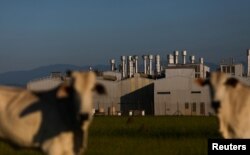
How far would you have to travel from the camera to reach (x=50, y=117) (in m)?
10.8

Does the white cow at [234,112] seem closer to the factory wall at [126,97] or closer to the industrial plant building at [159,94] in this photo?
the industrial plant building at [159,94]

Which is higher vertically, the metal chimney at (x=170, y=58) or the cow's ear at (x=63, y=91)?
the metal chimney at (x=170, y=58)

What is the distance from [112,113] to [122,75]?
27.8 metres

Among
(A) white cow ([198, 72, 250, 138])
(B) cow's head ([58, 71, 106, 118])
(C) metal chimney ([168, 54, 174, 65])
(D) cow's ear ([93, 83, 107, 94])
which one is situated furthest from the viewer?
(C) metal chimney ([168, 54, 174, 65])

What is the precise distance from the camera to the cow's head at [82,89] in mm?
9984

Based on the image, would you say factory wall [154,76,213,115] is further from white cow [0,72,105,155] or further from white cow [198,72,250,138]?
white cow [0,72,105,155]

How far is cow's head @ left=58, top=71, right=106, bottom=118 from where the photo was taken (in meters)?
9.98

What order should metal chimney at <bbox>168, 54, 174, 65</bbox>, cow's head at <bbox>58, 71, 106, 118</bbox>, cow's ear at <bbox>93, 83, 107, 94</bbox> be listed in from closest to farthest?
cow's head at <bbox>58, 71, 106, 118</bbox>, cow's ear at <bbox>93, 83, 107, 94</bbox>, metal chimney at <bbox>168, 54, 174, 65</bbox>

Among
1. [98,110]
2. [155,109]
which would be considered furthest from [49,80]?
[155,109]

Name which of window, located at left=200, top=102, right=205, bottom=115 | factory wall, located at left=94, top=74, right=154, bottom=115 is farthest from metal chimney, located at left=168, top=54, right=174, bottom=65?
window, located at left=200, top=102, right=205, bottom=115

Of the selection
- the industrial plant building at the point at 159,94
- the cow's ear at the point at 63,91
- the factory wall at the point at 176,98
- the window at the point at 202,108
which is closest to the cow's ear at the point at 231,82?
the cow's ear at the point at 63,91

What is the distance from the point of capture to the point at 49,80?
86.8 m

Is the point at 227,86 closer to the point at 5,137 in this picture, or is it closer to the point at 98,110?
the point at 5,137

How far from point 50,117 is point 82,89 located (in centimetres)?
106
